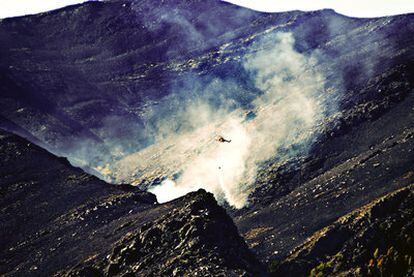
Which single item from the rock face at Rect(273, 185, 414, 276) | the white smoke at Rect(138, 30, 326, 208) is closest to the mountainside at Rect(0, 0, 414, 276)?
the rock face at Rect(273, 185, 414, 276)

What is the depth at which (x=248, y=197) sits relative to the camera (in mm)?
71375

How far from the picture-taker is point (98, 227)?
54.6 meters

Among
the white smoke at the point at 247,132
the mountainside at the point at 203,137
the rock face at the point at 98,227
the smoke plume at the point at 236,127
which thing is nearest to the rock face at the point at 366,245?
the mountainside at the point at 203,137

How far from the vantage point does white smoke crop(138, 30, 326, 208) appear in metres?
80.6

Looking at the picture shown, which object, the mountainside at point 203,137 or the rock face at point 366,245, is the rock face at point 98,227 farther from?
the rock face at point 366,245

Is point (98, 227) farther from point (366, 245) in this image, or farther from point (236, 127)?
point (236, 127)

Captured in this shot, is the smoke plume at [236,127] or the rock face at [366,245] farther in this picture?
the smoke plume at [236,127]

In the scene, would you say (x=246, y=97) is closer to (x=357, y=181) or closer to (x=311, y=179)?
(x=311, y=179)

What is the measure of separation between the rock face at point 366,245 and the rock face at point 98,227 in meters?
4.92

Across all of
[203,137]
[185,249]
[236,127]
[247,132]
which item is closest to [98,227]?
[185,249]

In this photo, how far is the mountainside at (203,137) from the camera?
4788 centimetres

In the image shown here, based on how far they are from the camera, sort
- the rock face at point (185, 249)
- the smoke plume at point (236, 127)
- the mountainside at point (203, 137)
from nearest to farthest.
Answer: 1. the rock face at point (185, 249)
2. the mountainside at point (203, 137)
3. the smoke plume at point (236, 127)

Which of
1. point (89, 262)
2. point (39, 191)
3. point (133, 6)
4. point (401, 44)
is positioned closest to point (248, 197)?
point (39, 191)

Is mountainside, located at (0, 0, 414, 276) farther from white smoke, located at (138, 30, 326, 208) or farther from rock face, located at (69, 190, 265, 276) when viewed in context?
white smoke, located at (138, 30, 326, 208)
